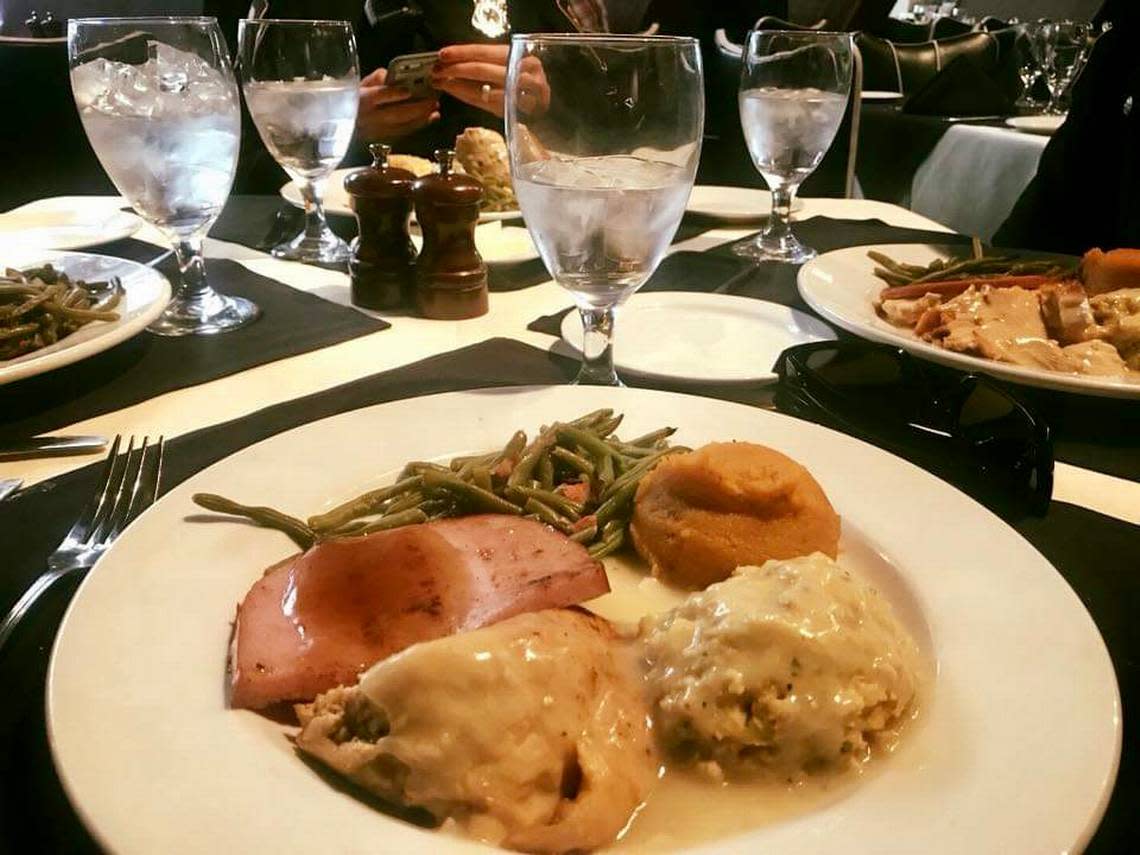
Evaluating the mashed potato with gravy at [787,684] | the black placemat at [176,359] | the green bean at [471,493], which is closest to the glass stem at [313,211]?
the black placemat at [176,359]

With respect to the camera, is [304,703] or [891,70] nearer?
[304,703]

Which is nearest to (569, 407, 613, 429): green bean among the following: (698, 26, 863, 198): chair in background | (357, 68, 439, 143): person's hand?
(357, 68, 439, 143): person's hand

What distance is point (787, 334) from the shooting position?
2006mm

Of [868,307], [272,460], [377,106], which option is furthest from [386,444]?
[377,106]

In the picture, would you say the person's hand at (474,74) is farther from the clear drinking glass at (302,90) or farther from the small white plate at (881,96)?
the small white plate at (881,96)

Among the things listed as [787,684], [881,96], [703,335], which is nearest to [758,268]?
[703,335]

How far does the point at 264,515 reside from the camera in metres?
1.13

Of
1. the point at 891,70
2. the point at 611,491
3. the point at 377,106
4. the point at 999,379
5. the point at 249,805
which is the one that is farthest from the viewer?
the point at 891,70

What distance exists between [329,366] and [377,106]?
78.6 inches

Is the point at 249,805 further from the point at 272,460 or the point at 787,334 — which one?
the point at 787,334

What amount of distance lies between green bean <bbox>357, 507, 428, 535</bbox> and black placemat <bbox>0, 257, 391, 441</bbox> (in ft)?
2.24

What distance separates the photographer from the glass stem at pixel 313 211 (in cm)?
266

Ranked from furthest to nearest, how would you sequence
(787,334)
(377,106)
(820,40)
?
(377,106) < (820,40) < (787,334)

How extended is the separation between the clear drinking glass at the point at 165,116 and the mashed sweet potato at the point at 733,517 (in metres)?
1.22
